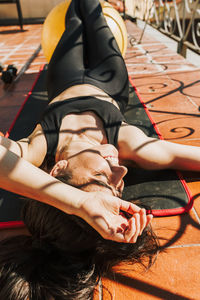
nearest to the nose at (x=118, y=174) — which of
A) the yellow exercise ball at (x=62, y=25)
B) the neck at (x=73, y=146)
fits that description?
the neck at (x=73, y=146)

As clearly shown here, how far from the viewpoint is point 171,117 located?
2.67 m

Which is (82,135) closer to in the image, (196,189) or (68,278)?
(196,189)

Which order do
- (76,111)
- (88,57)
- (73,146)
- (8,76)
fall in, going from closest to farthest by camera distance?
(73,146) → (76,111) → (88,57) → (8,76)

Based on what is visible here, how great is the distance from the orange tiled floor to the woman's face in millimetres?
363

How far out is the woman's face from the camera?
1.36m

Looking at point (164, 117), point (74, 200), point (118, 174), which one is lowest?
point (164, 117)

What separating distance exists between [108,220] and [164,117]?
1799mm

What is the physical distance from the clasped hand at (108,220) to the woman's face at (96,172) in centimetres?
18

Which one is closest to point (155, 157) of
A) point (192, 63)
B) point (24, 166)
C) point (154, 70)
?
point (24, 166)

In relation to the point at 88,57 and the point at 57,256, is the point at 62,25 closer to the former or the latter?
the point at 88,57

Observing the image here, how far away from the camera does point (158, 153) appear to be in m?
1.79

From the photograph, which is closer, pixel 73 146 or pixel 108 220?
pixel 108 220

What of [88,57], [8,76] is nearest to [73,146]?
[88,57]

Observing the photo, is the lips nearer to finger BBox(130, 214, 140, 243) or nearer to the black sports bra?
the black sports bra
